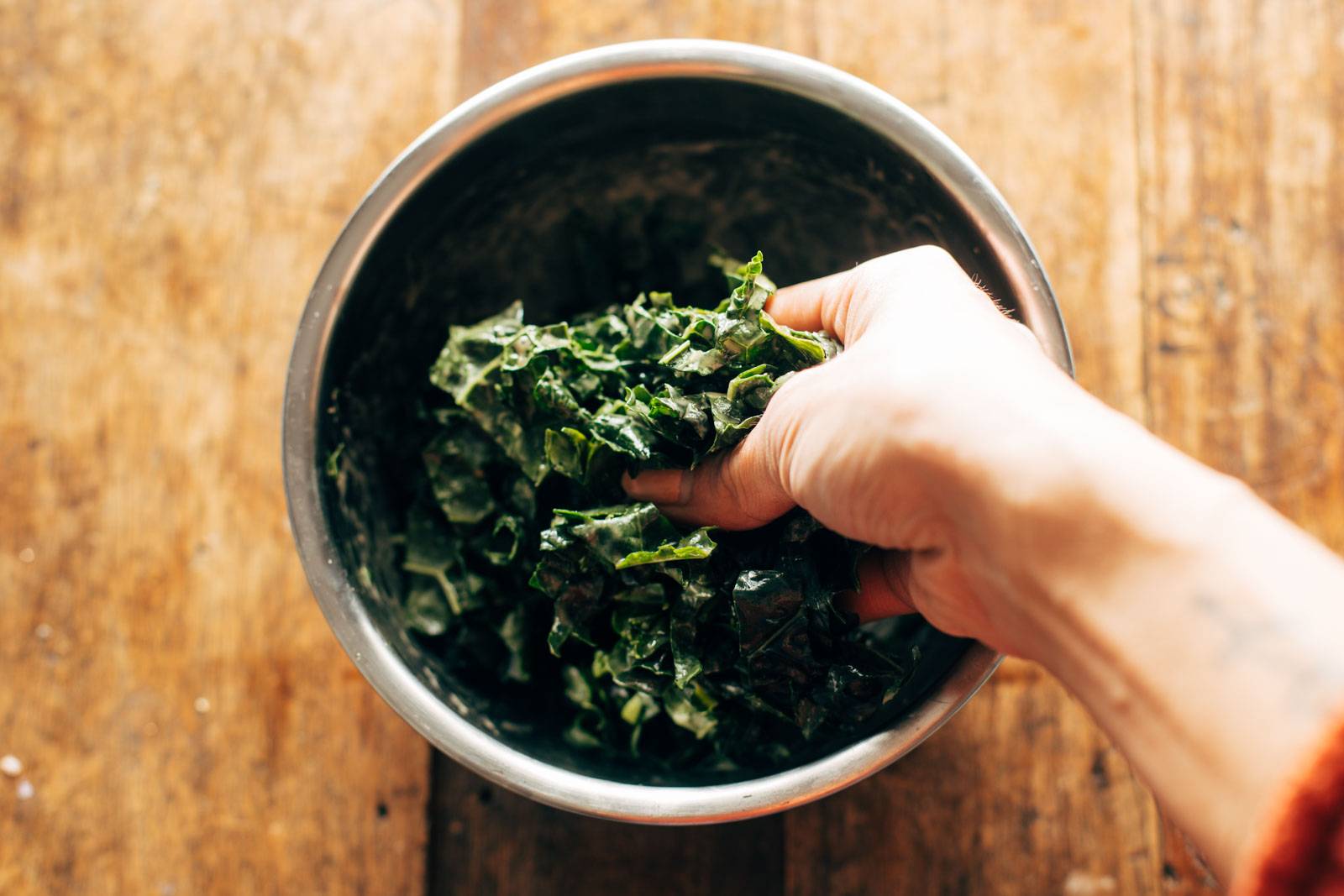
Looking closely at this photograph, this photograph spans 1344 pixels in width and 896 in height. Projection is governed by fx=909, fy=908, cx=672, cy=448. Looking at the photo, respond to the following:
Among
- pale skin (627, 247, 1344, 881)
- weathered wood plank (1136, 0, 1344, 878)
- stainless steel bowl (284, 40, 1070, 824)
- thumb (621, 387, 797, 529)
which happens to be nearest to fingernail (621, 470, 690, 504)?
thumb (621, 387, 797, 529)

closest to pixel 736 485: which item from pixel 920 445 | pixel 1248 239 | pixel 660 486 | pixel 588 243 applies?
pixel 660 486

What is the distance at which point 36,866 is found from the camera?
2.09m

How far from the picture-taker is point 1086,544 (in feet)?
3.41

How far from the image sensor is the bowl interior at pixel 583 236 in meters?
1.74

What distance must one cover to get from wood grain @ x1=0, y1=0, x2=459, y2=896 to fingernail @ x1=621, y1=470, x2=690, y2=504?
0.84 metres

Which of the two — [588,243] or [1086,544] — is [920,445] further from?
[588,243]

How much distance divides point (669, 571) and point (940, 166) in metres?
0.88

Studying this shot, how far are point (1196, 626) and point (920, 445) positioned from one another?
37 centimetres

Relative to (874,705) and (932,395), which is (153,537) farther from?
(932,395)

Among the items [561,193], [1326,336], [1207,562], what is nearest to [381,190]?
[561,193]

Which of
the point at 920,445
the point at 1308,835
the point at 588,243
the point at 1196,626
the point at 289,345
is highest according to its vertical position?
the point at 588,243

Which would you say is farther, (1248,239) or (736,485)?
(1248,239)

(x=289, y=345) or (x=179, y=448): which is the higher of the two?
(x=289, y=345)

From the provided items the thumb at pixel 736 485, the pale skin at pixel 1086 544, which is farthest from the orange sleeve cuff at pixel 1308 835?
the thumb at pixel 736 485
